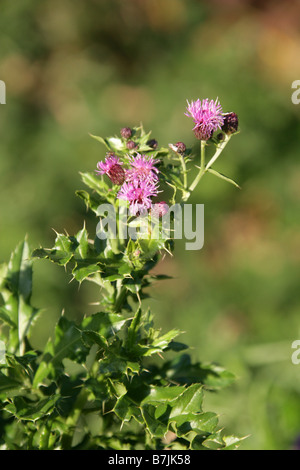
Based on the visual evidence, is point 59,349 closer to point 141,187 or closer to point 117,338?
point 117,338

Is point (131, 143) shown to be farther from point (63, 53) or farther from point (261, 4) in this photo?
point (261, 4)

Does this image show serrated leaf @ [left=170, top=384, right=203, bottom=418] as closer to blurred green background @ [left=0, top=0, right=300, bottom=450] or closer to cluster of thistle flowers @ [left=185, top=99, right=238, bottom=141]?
cluster of thistle flowers @ [left=185, top=99, right=238, bottom=141]

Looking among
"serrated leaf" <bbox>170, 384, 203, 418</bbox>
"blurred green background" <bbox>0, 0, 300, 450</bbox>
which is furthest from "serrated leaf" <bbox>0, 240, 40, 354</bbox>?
"blurred green background" <bbox>0, 0, 300, 450</bbox>

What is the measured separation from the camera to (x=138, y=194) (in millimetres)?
1319

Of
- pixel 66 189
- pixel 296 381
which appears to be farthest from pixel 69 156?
pixel 296 381

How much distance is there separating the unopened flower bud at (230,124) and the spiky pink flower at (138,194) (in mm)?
306

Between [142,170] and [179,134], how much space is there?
3312 mm

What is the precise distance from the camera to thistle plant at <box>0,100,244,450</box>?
1.32 metres

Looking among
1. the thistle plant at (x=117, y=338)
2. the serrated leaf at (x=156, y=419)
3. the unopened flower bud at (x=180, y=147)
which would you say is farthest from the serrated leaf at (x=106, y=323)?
the unopened flower bud at (x=180, y=147)

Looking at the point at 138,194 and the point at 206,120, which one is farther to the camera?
the point at 206,120

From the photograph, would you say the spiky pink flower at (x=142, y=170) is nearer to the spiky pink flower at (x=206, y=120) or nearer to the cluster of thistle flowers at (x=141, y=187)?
the cluster of thistle flowers at (x=141, y=187)

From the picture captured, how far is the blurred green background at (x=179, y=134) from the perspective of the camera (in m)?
4.02

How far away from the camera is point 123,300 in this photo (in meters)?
1.45

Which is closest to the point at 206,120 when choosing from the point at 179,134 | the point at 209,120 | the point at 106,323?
the point at 209,120
